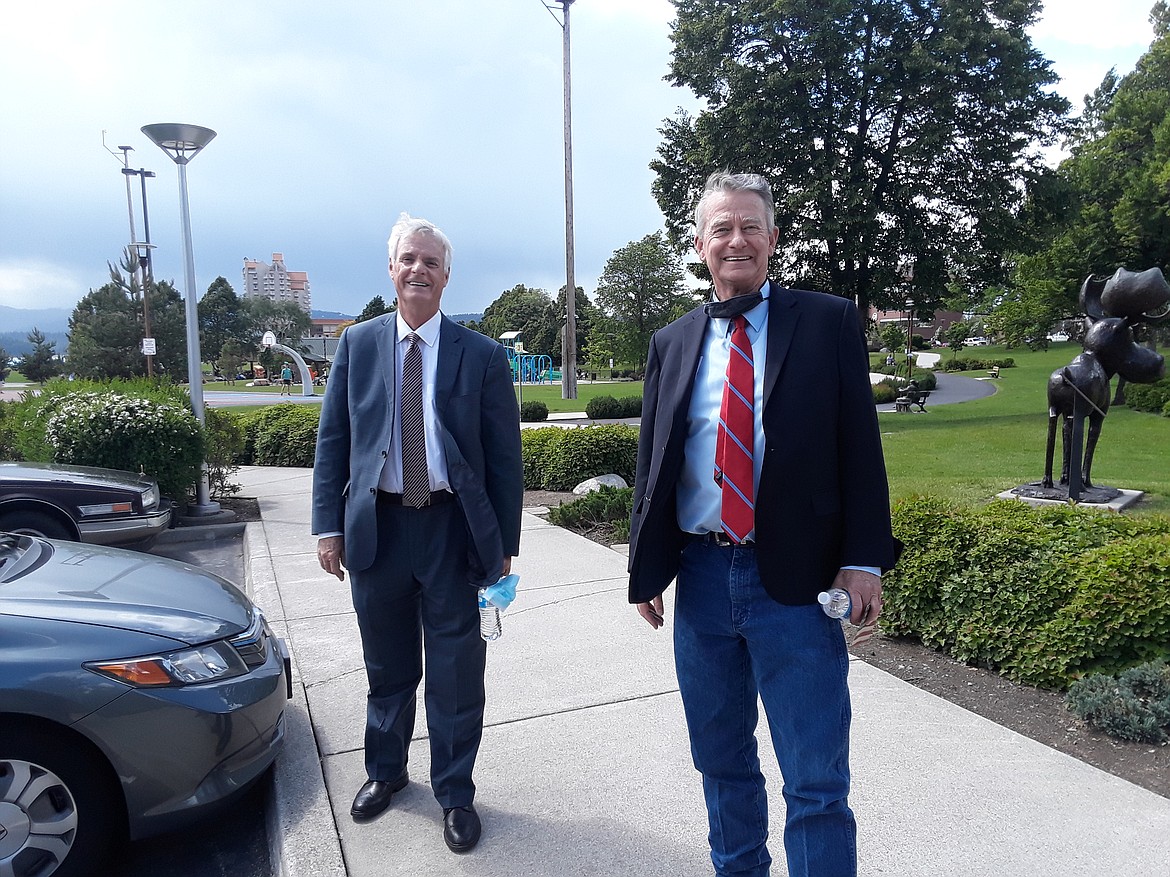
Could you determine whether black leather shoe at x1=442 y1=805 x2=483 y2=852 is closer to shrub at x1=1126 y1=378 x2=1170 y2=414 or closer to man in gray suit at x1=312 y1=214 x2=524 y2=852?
man in gray suit at x1=312 y1=214 x2=524 y2=852

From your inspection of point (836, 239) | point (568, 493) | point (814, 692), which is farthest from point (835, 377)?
point (836, 239)

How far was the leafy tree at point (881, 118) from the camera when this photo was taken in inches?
891

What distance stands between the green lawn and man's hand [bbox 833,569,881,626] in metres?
4.48

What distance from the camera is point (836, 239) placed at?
78.3 ft

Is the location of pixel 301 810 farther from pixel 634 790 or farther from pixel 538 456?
pixel 538 456

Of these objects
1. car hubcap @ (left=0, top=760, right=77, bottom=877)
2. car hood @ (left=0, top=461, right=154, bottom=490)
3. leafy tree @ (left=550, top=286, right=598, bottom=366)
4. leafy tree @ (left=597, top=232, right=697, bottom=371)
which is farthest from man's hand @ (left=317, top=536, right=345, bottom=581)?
leafy tree @ (left=550, top=286, right=598, bottom=366)

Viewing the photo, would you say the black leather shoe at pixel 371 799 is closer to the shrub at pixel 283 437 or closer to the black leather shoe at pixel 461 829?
the black leather shoe at pixel 461 829

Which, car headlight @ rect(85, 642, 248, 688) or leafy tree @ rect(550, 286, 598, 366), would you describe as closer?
car headlight @ rect(85, 642, 248, 688)

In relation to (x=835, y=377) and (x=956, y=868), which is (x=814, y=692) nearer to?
(x=835, y=377)

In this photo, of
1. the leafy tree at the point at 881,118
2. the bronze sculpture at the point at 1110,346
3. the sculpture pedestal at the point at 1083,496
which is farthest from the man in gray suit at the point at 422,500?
the leafy tree at the point at 881,118

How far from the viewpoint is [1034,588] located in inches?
157

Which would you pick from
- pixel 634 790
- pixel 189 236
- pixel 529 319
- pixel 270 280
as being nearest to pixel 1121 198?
pixel 189 236

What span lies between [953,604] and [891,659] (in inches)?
17.8

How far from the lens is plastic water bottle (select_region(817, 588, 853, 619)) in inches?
75.5
